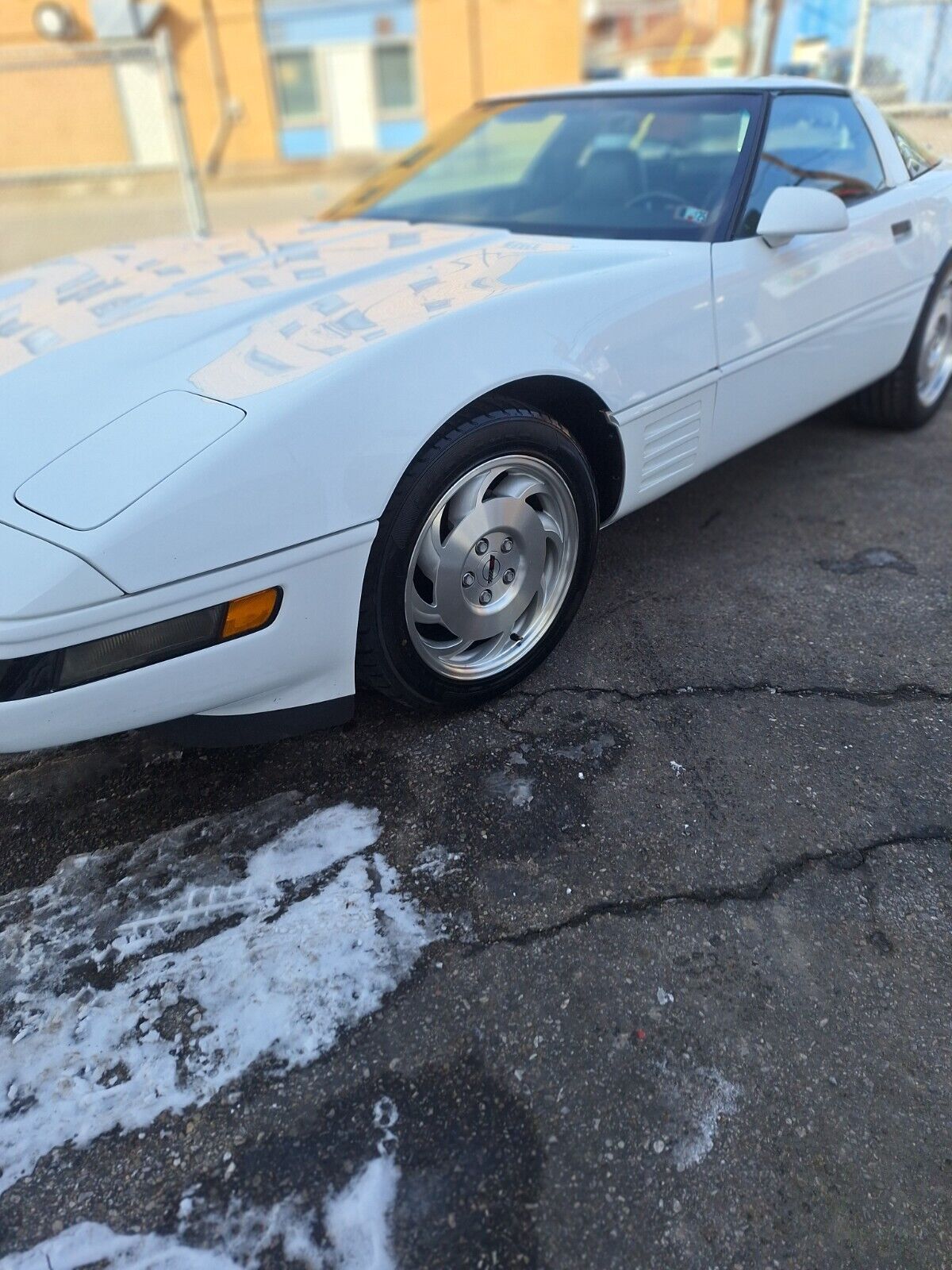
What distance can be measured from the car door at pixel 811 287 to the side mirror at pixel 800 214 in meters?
0.08

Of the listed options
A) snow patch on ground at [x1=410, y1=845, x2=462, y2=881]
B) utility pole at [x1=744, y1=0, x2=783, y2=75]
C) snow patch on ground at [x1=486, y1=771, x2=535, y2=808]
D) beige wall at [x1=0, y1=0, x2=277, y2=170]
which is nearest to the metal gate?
beige wall at [x1=0, y1=0, x2=277, y2=170]

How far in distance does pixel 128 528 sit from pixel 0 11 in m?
15.5

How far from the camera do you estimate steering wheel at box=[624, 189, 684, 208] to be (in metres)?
2.72

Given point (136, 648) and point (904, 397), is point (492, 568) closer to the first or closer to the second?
point (136, 648)

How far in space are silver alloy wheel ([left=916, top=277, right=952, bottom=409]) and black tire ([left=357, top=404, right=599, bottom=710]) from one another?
224 cm

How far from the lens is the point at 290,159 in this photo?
14375mm

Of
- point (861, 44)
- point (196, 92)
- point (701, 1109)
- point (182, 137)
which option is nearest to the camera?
point (701, 1109)

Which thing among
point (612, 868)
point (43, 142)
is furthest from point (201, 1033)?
point (43, 142)

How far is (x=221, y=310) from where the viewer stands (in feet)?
6.91

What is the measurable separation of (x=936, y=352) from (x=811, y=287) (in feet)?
4.68

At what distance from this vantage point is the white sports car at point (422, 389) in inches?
60.7

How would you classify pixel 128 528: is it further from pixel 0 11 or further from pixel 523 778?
pixel 0 11

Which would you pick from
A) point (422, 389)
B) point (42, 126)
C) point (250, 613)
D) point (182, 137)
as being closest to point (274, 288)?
point (422, 389)

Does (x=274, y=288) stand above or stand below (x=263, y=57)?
above
